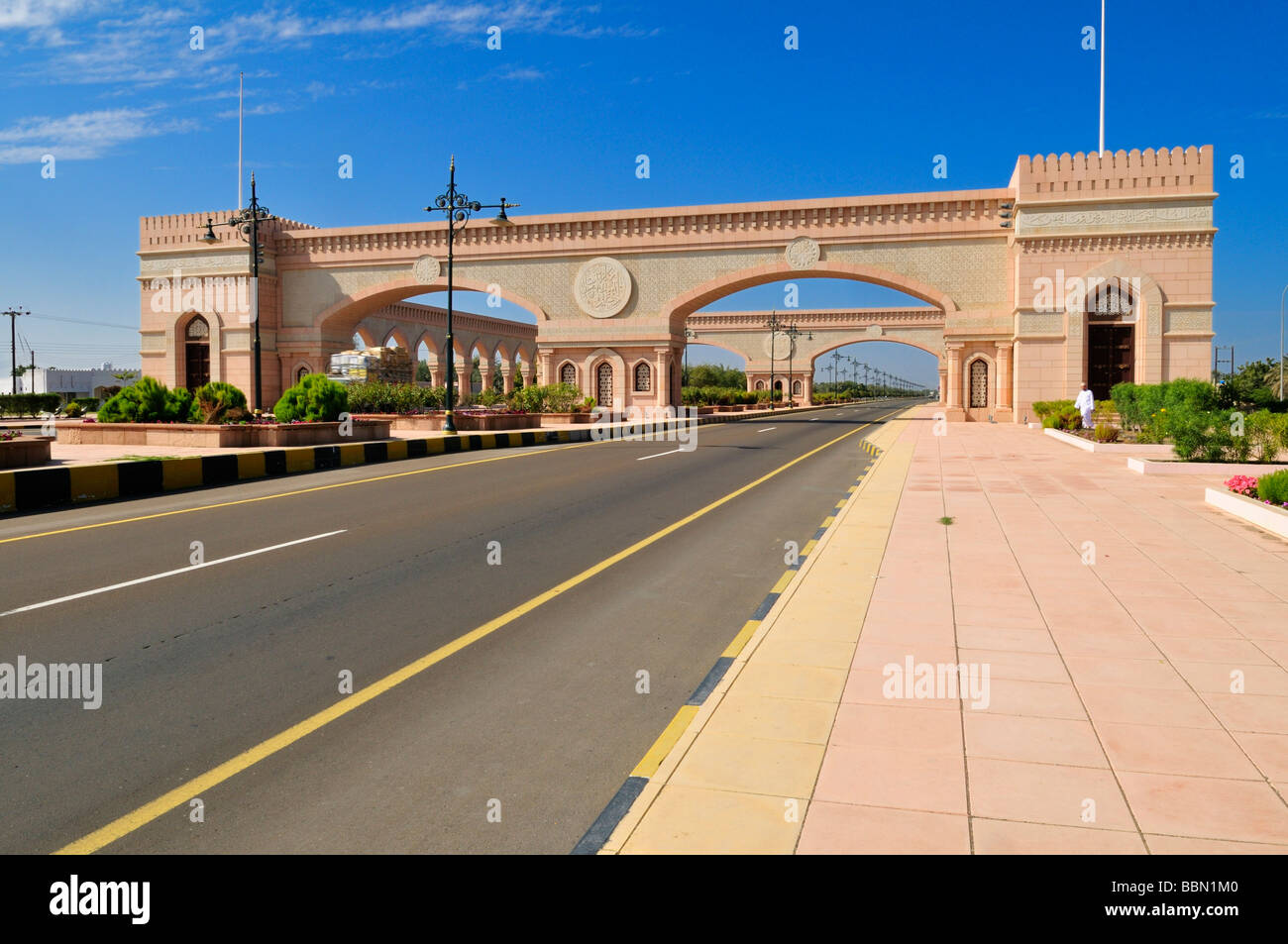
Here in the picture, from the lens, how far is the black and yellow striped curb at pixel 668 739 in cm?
328

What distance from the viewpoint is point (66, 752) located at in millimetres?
4039

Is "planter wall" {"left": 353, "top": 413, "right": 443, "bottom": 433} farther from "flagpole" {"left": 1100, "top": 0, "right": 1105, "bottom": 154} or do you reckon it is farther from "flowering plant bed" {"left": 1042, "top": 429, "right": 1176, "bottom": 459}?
"flagpole" {"left": 1100, "top": 0, "right": 1105, "bottom": 154}

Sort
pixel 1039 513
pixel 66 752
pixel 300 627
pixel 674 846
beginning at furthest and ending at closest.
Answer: pixel 1039 513, pixel 300 627, pixel 66 752, pixel 674 846

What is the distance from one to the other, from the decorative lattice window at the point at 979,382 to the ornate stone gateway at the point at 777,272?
13cm

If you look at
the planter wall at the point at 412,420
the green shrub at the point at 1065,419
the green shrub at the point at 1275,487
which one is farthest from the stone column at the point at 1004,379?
the green shrub at the point at 1275,487

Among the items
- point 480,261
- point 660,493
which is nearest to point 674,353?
point 480,261

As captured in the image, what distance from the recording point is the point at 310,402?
22688 mm

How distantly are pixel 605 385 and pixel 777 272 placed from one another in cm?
1029

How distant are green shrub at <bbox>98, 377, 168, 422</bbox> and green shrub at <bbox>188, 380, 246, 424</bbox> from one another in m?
0.75

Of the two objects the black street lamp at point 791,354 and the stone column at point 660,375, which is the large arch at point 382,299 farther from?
the black street lamp at point 791,354

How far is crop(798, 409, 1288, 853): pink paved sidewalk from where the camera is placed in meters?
3.30

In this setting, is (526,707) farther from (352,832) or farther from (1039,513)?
(1039,513)

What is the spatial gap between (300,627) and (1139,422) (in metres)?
22.9
